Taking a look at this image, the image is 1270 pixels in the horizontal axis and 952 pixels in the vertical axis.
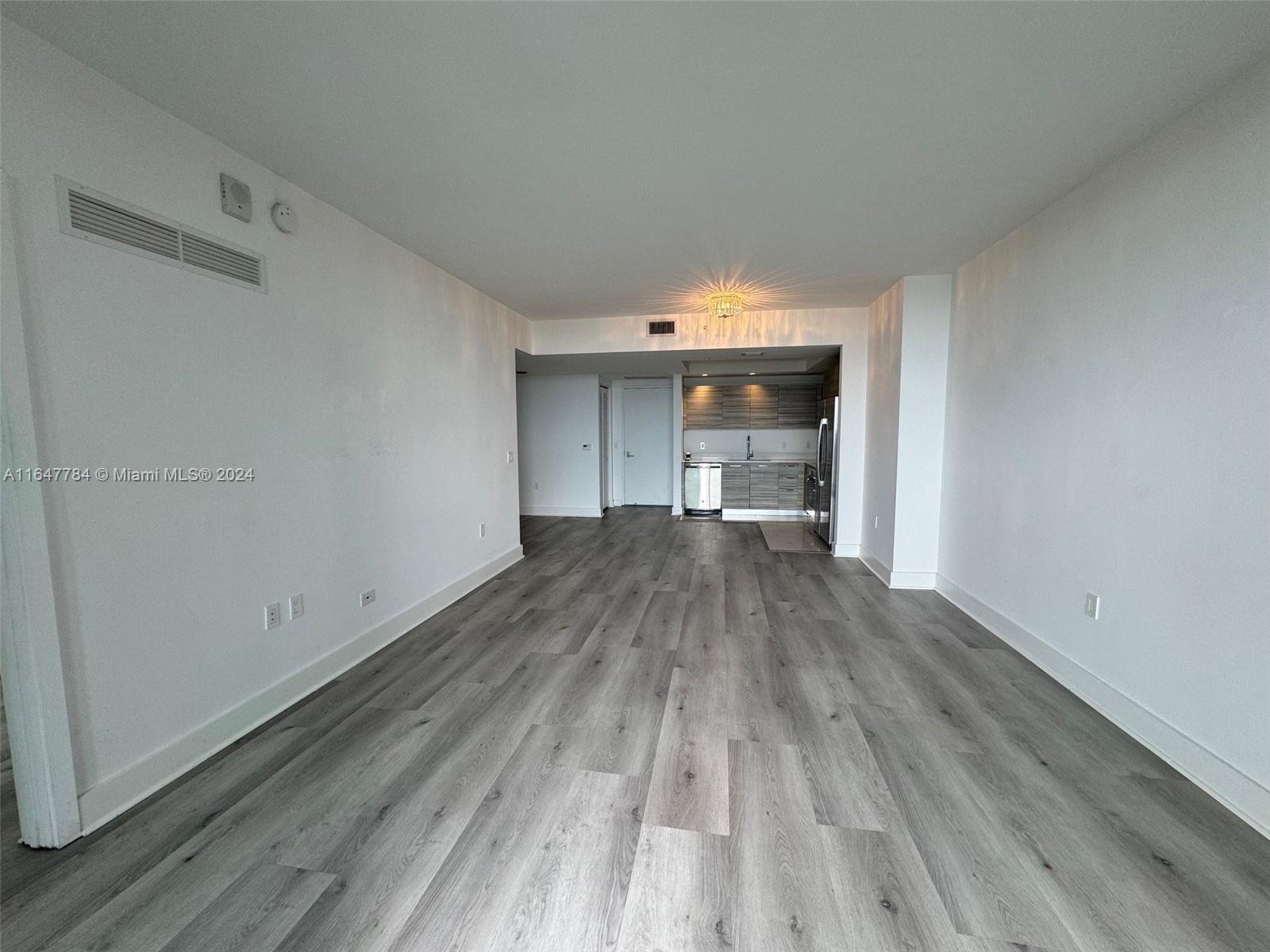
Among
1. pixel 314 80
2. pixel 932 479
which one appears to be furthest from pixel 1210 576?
pixel 314 80

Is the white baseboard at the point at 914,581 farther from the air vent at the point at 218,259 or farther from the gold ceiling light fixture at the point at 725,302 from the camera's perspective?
the air vent at the point at 218,259

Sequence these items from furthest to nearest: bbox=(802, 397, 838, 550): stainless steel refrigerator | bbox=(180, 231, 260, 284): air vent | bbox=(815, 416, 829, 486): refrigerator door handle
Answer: bbox=(815, 416, 829, 486): refrigerator door handle
bbox=(802, 397, 838, 550): stainless steel refrigerator
bbox=(180, 231, 260, 284): air vent

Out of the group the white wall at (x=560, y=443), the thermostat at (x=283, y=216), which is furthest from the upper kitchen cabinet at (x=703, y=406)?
the thermostat at (x=283, y=216)

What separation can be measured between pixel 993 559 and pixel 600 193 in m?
3.29

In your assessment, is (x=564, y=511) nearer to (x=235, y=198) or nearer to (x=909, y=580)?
(x=909, y=580)

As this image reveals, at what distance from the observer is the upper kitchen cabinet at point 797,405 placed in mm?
7902

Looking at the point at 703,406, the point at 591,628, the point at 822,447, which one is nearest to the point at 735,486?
the point at 703,406

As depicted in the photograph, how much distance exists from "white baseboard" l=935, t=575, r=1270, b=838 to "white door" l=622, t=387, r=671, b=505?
569 cm

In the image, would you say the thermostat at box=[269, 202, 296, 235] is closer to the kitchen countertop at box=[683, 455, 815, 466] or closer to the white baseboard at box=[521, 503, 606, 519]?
the white baseboard at box=[521, 503, 606, 519]

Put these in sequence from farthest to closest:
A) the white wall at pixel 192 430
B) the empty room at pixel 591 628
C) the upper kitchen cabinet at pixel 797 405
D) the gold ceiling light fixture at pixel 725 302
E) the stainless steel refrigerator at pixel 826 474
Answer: the upper kitchen cabinet at pixel 797 405
the stainless steel refrigerator at pixel 826 474
the gold ceiling light fixture at pixel 725 302
the white wall at pixel 192 430
the empty room at pixel 591 628

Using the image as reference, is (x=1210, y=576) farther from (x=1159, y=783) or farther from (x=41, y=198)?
(x=41, y=198)

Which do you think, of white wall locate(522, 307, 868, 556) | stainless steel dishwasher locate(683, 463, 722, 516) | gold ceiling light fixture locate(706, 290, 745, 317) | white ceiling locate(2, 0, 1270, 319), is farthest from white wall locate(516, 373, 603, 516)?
white ceiling locate(2, 0, 1270, 319)

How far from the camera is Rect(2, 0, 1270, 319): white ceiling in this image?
1464 mm

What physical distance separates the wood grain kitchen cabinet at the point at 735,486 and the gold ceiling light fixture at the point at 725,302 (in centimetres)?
362
